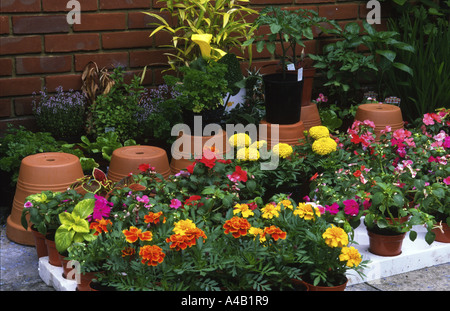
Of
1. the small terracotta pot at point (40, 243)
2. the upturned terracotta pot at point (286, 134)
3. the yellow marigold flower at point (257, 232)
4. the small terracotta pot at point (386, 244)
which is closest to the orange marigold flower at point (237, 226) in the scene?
the yellow marigold flower at point (257, 232)

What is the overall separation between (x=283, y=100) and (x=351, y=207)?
3.58 ft

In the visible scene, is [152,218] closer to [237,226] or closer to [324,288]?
[237,226]

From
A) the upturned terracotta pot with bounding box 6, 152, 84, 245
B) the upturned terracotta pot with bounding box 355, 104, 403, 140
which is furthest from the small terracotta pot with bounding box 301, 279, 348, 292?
the upturned terracotta pot with bounding box 355, 104, 403, 140

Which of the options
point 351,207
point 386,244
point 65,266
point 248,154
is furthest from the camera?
point 248,154

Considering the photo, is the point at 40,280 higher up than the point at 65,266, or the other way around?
the point at 65,266

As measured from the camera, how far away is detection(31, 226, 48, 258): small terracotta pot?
265cm

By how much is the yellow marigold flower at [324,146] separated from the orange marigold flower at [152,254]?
1229 mm

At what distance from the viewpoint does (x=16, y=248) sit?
290cm

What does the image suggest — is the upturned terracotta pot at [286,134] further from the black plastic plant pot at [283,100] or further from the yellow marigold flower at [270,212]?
the yellow marigold flower at [270,212]

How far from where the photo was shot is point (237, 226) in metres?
2.23

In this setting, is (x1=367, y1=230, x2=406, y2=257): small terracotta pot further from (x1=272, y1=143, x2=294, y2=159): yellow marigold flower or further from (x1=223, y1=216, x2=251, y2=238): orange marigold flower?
(x1=223, y1=216, x2=251, y2=238): orange marigold flower

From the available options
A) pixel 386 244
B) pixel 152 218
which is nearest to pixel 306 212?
pixel 386 244

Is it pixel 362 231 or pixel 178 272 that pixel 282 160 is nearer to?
pixel 362 231

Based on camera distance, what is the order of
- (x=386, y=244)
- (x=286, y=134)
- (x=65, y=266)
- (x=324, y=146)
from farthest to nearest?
(x=286, y=134) < (x=324, y=146) < (x=386, y=244) < (x=65, y=266)
